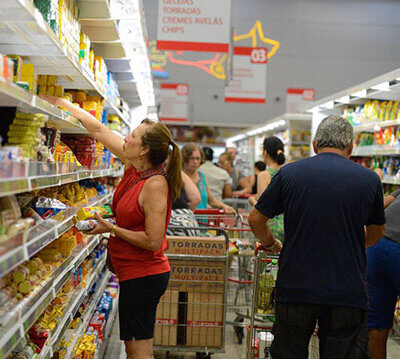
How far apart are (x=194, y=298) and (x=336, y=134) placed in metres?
1.75

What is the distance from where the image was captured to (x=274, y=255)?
3.21 m

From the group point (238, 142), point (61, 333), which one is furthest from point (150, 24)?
point (61, 333)

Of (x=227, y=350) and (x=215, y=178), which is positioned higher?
(x=215, y=178)

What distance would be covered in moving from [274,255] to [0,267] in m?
1.95

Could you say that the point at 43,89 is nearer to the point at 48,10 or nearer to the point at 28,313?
the point at 48,10

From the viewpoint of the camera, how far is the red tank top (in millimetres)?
2729

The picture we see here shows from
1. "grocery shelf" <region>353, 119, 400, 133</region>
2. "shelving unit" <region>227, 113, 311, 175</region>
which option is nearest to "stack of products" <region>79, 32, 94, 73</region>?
"grocery shelf" <region>353, 119, 400, 133</region>

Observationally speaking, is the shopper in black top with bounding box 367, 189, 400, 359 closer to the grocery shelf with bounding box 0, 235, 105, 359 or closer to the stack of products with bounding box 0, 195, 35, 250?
the grocery shelf with bounding box 0, 235, 105, 359

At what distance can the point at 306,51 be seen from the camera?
683 inches

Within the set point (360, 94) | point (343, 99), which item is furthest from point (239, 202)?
point (360, 94)

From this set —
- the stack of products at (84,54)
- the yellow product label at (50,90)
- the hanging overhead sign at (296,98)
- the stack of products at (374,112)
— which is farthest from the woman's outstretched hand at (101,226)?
the hanging overhead sign at (296,98)

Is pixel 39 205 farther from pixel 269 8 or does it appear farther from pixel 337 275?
pixel 269 8

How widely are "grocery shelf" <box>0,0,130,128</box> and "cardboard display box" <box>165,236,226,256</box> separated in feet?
4.27

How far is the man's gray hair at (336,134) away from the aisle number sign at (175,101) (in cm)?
1230
